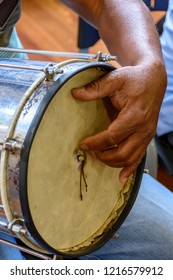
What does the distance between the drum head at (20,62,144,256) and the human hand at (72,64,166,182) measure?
0.02 m

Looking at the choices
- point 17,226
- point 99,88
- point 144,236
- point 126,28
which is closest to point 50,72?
point 99,88

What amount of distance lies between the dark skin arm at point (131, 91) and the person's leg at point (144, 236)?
6.4 inches

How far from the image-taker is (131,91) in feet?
2.32

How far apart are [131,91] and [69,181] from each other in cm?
17

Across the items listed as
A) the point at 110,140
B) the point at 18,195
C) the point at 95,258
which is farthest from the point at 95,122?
the point at 95,258

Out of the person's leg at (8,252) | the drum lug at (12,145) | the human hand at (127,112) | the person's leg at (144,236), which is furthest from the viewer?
the person's leg at (144,236)

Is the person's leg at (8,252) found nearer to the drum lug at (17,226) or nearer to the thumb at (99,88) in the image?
the drum lug at (17,226)

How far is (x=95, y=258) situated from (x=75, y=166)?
27 centimetres

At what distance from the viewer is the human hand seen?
67 cm

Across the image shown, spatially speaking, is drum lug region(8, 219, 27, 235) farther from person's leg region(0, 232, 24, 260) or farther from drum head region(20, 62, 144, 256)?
person's leg region(0, 232, 24, 260)

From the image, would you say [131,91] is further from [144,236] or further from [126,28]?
[144,236]

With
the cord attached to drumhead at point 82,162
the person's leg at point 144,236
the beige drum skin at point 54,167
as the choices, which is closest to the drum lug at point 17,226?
the beige drum skin at point 54,167

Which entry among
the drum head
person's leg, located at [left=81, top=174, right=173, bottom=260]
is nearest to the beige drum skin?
the drum head

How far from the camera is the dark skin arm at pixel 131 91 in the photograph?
68cm
